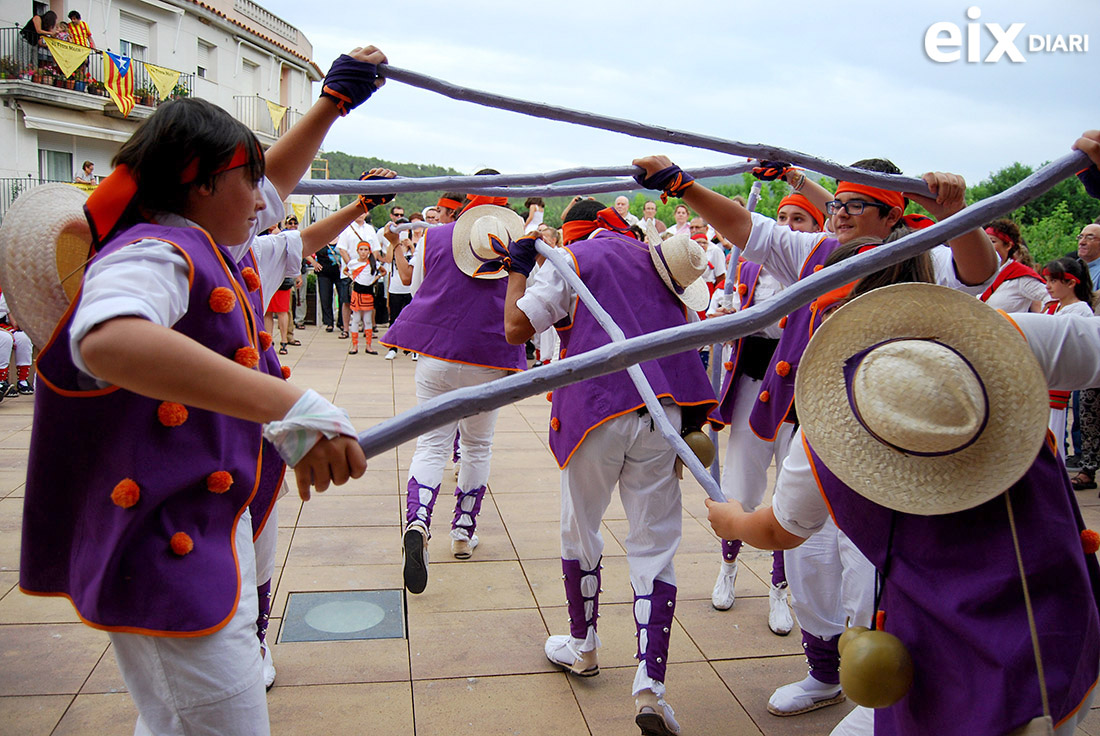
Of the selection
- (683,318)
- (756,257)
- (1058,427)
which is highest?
(756,257)

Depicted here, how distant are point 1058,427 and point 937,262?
3.74 metres

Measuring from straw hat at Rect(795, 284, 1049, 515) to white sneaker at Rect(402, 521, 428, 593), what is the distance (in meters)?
2.62

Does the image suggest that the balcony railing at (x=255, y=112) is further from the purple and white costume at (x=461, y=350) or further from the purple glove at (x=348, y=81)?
the purple glove at (x=348, y=81)

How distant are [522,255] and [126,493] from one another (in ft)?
6.67

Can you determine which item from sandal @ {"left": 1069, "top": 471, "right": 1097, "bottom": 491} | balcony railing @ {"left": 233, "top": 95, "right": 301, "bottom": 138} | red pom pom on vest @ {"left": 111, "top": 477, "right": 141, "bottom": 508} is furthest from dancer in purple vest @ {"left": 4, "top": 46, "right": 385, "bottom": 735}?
balcony railing @ {"left": 233, "top": 95, "right": 301, "bottom": 138}

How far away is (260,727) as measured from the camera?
1.71m

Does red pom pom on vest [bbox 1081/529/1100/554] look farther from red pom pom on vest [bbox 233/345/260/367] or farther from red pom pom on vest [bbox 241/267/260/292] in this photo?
red pom pom on vest [bbox 241/267/260/292]

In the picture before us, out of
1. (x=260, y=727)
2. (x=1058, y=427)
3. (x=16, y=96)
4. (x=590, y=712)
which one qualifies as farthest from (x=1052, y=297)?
(x=16, y=96)

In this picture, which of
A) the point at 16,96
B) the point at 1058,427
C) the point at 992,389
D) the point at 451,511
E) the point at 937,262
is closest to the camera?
the point at 992,389

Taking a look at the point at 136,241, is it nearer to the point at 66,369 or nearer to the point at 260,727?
the point at 66,369

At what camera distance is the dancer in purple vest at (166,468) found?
1.58 meters

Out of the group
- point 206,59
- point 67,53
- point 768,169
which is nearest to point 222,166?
point 768,169

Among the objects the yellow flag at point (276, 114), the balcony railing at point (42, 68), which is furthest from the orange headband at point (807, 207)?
the yellow flag at point (276, 114)

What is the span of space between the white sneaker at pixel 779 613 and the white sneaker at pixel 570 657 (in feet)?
2.93
